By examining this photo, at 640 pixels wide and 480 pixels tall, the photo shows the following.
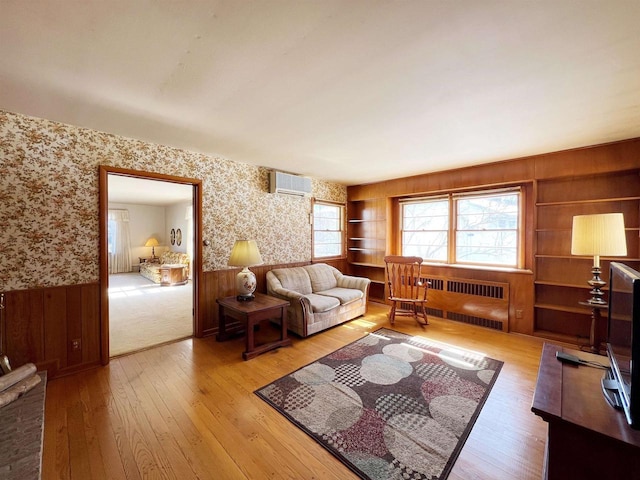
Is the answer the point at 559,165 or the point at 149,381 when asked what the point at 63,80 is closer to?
the point at 149,381

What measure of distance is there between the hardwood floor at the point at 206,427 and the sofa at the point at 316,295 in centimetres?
61

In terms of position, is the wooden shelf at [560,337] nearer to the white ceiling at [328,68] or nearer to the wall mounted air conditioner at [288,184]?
the white ceiling at [328,68]

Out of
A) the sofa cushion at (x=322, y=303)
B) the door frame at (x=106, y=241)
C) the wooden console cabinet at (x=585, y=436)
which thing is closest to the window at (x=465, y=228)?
the sofa cushion at (x=322, y=303)

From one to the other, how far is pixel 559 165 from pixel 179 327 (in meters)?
5.47

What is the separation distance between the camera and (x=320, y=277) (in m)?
4.45

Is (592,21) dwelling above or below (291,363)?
above

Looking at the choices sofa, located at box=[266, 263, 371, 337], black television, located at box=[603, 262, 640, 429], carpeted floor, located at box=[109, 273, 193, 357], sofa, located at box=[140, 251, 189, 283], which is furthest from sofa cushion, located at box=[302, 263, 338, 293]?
sofa, located at box=[140, 251, 189, 283]

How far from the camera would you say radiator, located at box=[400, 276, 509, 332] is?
3.73 metres

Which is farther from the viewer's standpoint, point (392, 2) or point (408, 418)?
point (408, 418)

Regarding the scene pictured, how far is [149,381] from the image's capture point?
8.02ft

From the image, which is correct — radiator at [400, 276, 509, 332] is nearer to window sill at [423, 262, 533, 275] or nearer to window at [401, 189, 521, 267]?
window sill at [423, 262, 533, 275]

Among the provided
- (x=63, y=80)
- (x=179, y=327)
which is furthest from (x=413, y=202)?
(x=63, y=80)

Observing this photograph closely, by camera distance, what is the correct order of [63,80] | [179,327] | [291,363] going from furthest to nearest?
[179,327]
[291,363]
[63,80]

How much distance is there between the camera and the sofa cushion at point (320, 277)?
4355 mm
